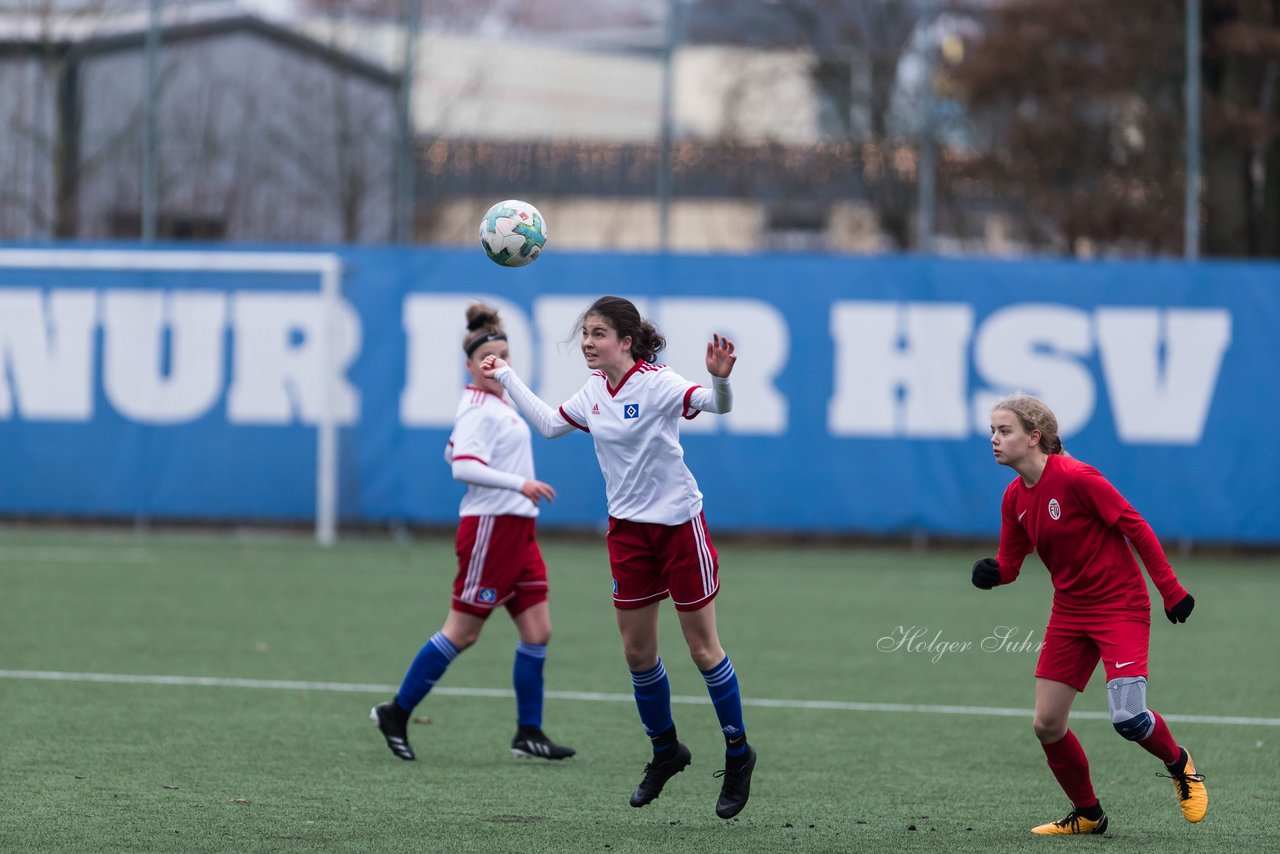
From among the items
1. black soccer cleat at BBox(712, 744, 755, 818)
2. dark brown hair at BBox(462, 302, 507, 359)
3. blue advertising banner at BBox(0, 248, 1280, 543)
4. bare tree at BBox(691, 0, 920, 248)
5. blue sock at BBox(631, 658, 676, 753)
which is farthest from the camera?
bare tree at BBox(691, 0, 920, 248)

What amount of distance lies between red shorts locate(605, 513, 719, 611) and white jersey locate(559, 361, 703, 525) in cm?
6

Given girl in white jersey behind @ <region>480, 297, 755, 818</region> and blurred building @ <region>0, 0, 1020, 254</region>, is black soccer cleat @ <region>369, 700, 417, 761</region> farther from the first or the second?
blurred building @ <region>0, 0, 1020, 254</region>

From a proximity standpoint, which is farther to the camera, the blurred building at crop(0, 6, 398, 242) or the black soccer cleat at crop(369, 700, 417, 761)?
the blurred building at crop(0, 6, 398, 242)

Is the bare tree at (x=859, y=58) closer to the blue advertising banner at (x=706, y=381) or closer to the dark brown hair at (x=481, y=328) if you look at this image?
the blue advertising banner at (x=706, y=381)

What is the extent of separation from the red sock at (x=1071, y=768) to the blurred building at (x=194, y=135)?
14.3 meters

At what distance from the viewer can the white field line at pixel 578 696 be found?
347 inches

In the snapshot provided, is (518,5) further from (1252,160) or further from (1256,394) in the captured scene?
(1256,394)

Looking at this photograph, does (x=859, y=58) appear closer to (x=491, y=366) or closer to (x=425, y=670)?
(x=425, y=670)

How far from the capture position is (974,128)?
2023 centimetres

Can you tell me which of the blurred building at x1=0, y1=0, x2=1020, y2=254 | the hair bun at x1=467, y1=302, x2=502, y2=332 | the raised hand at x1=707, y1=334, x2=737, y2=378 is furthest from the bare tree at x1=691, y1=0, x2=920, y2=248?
the raised hand at x1=707, y1=334, x2=737, y2=378

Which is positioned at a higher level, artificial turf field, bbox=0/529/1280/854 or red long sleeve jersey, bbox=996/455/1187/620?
red long sleeve jersey, bbox=996/455/1187/620

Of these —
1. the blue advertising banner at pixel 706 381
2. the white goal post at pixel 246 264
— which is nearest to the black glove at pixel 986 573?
the blue advertising banner at pixel 706 381

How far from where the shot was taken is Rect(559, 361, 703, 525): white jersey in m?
6.37

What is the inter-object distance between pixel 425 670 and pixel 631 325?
2.08 meters
